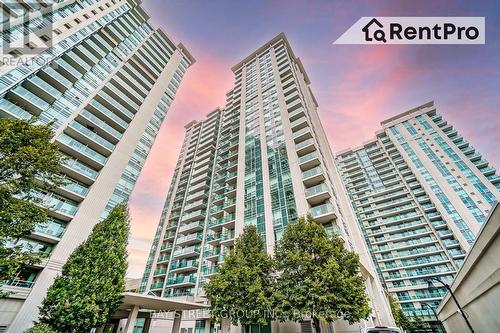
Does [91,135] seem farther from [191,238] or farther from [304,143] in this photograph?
[304,143]

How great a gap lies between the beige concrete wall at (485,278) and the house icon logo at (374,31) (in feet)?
33.5

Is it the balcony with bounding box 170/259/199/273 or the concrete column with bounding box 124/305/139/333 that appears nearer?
the concrete column with bounding box 124/305/139/333

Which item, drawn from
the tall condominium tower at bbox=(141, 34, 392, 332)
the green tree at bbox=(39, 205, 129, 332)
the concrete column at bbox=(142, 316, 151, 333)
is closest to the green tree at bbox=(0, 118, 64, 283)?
the green tree at bbox=(39, 205, 129, 332)

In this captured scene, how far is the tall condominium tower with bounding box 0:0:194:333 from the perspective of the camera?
65.3 feet

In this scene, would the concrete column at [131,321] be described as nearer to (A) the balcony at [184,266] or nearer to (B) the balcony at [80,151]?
(A) the balcony at [184,266]

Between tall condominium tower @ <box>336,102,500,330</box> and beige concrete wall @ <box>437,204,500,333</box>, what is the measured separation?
1475 inches

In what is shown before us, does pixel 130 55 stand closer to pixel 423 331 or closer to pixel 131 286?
pixel 131 286

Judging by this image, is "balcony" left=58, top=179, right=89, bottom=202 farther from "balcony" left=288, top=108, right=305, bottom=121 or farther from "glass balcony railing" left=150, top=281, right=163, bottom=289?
"balcony" left=288, top=108, right=305, bottom=121

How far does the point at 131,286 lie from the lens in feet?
147

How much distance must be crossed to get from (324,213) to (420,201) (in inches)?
1898

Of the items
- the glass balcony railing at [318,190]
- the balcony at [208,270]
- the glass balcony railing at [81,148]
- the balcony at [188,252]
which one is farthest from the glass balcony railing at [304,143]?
the glass balcony railing at [81,148]

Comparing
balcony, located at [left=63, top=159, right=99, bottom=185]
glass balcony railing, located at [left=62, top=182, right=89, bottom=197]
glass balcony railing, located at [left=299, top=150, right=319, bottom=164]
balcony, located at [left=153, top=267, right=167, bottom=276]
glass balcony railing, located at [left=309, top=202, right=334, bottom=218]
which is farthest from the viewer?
balcony, located at [left=153, top=267, right=167, bottom=276]

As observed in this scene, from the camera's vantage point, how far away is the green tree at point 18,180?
11820mm

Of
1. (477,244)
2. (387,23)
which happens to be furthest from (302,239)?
(387,23)
